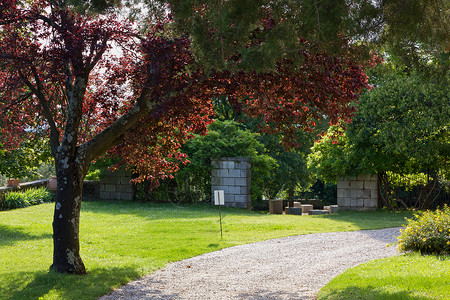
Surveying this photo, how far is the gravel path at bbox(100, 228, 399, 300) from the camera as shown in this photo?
694 centimetres

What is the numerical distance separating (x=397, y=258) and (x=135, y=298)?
468cm

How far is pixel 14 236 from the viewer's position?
11.3 metres

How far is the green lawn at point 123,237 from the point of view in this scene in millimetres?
7105

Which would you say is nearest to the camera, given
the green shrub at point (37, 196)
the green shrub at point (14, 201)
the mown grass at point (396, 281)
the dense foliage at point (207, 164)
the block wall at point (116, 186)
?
the mown grass at point (396, 281)

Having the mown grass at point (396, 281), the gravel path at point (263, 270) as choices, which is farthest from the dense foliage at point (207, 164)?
the mown grass at point (396, 281)

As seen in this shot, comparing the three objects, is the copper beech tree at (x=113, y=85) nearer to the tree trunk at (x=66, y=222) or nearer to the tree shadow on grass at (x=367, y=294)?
the tree trunk at (x=66, y=222)

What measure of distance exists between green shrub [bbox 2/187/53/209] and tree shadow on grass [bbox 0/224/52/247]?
22.4ft

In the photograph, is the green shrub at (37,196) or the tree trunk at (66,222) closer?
the tree trunk at (66,222)

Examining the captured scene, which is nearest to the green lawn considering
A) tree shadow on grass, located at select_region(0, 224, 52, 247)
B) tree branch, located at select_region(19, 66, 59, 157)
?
tree shadow on grass, located at select_region(0, 224, 52, 247)

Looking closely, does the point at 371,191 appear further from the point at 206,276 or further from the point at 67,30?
the point at 67,30

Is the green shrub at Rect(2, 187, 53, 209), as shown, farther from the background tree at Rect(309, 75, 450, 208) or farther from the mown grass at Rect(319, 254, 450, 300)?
the mown grass at Rect(319, 254, 450, 300)

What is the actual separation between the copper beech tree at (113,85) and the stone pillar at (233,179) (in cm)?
1041

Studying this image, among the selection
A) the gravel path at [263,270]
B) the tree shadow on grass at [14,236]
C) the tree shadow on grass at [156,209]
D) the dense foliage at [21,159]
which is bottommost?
the gravel path at [263,270]

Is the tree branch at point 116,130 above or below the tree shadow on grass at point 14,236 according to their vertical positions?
above
